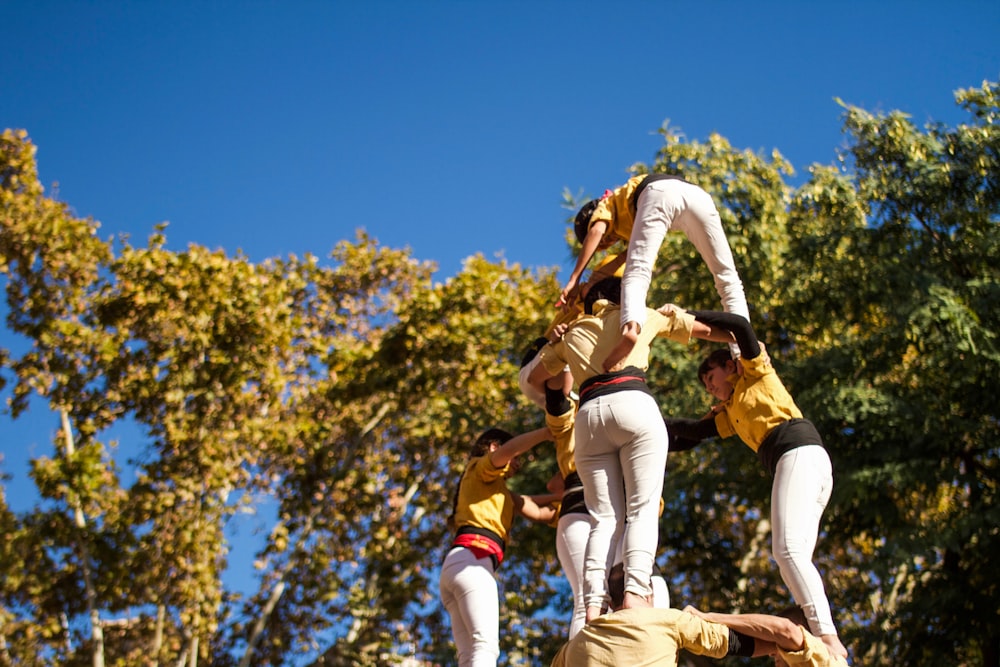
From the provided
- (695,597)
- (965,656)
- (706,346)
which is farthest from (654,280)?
(965,656)

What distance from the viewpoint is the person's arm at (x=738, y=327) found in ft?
15.6

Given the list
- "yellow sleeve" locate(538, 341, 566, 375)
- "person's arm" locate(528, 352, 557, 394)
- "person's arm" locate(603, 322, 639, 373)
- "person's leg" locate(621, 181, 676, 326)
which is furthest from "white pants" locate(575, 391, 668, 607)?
"person's arm" locate(528, 352, 557, 394)

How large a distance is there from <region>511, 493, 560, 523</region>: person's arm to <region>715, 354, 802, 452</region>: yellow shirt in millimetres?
1459

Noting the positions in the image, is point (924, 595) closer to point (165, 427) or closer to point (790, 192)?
point (790, 192)

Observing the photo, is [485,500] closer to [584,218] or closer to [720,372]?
[720,372]

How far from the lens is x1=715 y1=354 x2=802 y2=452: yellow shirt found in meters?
4.73

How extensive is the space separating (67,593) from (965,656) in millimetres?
11616

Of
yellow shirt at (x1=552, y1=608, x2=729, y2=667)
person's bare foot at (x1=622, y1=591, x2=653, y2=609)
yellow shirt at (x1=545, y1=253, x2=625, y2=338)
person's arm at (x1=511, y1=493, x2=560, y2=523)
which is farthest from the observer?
person's arm at (x1=511, y1=493, x2=560, y2=523)

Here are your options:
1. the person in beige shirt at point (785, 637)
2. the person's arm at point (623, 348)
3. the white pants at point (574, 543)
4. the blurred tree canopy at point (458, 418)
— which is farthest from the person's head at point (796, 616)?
the blurred tree canopy at point (458, 418)

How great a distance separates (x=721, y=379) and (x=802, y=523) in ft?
3.11

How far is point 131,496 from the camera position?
13016 millimetres

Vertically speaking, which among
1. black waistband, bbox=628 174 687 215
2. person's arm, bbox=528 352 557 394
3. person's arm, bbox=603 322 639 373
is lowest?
person's arm, bbox=603 322 639 373

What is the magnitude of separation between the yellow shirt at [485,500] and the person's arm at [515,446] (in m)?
0.06

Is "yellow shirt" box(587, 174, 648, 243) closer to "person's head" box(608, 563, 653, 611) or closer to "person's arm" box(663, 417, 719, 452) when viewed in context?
"person's arm" box(663, 417, 719, 452)
